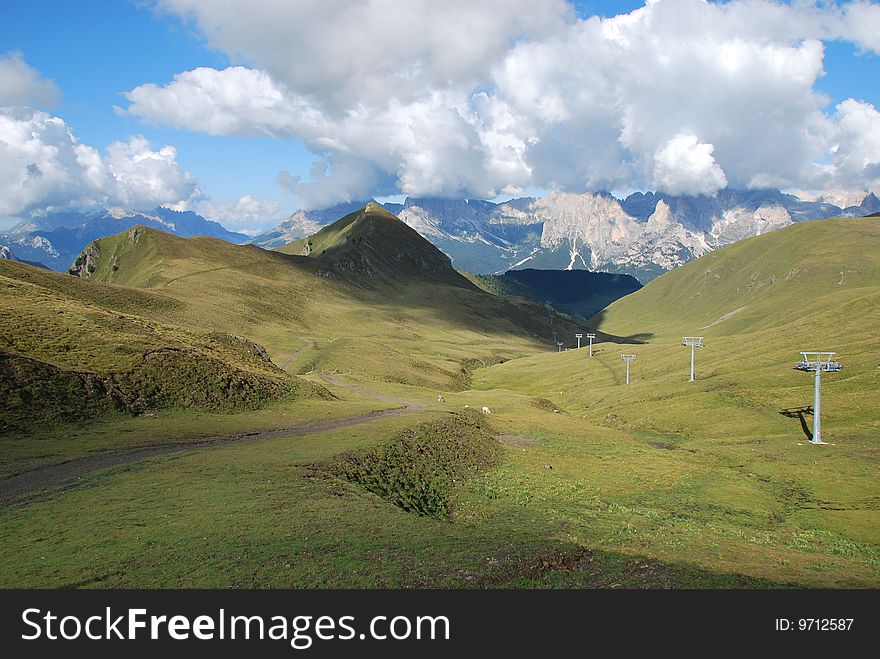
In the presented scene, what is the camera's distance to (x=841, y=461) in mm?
63375

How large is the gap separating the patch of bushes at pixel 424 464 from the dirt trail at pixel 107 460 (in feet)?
35.4

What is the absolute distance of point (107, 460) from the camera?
4431 centimetres

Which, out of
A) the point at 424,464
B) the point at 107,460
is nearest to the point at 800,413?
the point at 424,464

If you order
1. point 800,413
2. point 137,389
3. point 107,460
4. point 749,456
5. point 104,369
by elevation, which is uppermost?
point 104,369

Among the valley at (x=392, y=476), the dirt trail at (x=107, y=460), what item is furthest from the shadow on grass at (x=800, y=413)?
the dirt trail at (x=107, y=460)

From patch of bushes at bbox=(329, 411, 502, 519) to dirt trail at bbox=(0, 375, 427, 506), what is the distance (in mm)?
10778

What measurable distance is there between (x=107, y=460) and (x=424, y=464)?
2622 cm

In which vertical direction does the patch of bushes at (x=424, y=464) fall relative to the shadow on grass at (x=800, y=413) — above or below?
below

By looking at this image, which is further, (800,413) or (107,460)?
(800,413)

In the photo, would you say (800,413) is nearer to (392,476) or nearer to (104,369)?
(392,476)

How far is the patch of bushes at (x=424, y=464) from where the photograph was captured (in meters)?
44.1

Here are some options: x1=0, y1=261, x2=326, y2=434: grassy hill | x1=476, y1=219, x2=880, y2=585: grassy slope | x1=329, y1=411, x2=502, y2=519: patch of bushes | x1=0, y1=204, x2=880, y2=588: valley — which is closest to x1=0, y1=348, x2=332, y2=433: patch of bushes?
x1=0, y1=261, x2=326, y2=434: grassy hill

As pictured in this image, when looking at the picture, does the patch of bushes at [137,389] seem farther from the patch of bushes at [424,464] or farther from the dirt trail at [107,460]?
the patch of bushes at [424,464]
